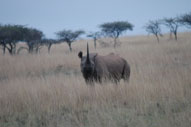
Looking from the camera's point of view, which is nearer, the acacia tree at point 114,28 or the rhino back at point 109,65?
the rhino back at point 109,65

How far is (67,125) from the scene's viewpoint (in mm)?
3738

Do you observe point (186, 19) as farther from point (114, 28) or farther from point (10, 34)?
point (10, 34)

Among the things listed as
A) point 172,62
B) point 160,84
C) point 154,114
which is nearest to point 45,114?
point 154,114

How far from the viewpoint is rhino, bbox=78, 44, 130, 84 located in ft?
18.5

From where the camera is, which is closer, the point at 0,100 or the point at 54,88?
the point at 0,100

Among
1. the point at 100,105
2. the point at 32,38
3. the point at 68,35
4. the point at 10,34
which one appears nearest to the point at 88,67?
the point at 100,105

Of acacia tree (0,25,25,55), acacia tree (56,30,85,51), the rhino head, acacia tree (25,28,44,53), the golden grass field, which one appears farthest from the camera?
acacia tree (56,30,85,51)

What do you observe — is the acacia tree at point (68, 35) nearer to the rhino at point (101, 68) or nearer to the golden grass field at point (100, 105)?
the rhino at point (101, 68)

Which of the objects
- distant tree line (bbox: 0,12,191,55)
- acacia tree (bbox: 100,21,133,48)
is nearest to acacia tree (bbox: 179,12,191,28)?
distant tree line (bbox: 0,12,191,55)

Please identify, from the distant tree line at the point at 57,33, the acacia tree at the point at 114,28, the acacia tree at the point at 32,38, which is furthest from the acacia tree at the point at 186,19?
the acacia tree at the point at 32,38

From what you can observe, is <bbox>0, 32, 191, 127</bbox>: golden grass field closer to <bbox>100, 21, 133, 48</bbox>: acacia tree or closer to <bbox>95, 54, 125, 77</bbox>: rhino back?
<bbox>95, 54, 125, 77</bbox>: rhino back

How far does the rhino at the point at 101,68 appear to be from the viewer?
5.62m

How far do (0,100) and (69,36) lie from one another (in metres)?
27.8

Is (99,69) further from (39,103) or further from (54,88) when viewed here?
(39,103)
